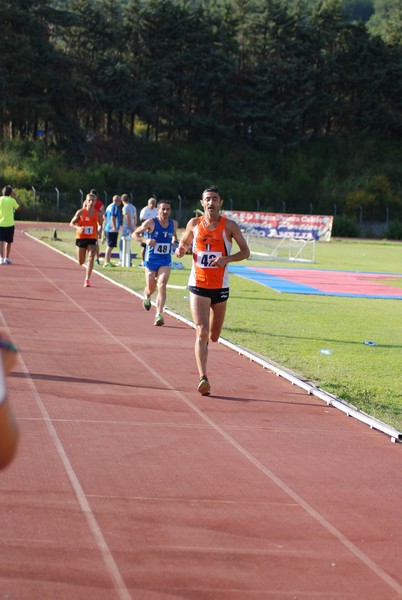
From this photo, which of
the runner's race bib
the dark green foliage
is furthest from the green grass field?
the dark green foliage

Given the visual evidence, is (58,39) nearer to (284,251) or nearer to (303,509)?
(284,251)

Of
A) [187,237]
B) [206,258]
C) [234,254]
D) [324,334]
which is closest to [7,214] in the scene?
[324,334]

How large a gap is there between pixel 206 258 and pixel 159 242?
191 inches

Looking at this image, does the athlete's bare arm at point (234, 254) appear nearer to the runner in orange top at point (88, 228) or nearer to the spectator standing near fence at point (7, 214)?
the runner in orange top at point (88, 228)

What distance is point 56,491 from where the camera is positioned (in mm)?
6512

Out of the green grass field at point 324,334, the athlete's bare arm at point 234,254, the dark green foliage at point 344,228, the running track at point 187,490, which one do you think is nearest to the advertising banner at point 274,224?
the dark green foliage at point 344,228

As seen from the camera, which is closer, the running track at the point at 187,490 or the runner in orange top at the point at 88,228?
the running track at the point at 187,490

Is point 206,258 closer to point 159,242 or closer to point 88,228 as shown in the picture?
point 159,242

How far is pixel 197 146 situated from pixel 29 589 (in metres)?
86.5

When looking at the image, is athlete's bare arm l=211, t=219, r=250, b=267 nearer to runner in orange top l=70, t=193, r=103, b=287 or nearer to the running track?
the running track

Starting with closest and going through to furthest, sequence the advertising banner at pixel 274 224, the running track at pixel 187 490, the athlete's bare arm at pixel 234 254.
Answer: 1. the running track at pixel 187 490
2. the athlete's bare arm at pixel 234 254
3. the advertising banner at pixel 274 224

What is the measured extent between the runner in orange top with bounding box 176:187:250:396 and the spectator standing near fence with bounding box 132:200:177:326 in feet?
14.4

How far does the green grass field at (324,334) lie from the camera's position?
36.3 ft

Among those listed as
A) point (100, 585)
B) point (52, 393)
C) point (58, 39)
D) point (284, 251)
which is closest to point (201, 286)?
point (52, 393)
